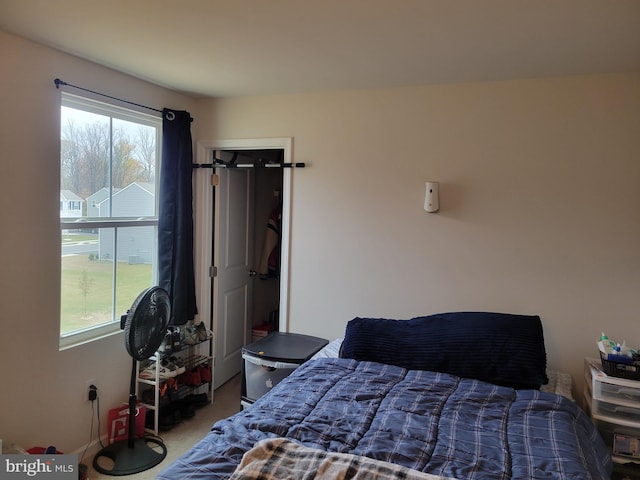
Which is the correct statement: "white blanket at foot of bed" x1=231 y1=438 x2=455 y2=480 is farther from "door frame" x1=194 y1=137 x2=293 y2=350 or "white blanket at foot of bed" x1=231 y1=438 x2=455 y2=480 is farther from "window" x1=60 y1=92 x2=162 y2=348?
"door frame" x1=194 y1=137 x2=293 y2=350

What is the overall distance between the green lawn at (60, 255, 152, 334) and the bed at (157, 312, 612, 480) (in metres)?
1.40

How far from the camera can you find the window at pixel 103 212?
2.69 meters

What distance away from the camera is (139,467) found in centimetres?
269

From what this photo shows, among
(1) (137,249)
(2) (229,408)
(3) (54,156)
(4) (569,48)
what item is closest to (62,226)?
(3) (54,156)

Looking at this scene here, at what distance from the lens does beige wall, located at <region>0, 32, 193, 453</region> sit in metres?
2.32

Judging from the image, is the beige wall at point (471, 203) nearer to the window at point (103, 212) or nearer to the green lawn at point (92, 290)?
the window at point (103, 212)

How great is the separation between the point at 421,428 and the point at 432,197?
1526 millimetres

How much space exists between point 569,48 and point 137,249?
2.90 m

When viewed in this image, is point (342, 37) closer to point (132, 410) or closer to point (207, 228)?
point (207, 228)

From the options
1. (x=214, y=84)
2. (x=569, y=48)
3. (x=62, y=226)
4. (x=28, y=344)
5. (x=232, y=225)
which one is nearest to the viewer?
(x=569, y=48)

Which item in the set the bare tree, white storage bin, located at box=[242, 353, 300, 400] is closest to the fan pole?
white storage bin, located at box=[242, 353, 300, 400]

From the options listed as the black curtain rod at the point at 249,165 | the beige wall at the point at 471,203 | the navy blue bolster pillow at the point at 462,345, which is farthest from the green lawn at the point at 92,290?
the navy blue bolster pillow at the point at 462,345

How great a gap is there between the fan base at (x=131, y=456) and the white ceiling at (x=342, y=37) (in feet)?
7.85

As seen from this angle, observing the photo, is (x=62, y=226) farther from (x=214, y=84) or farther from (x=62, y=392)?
(x=214, y=84)
